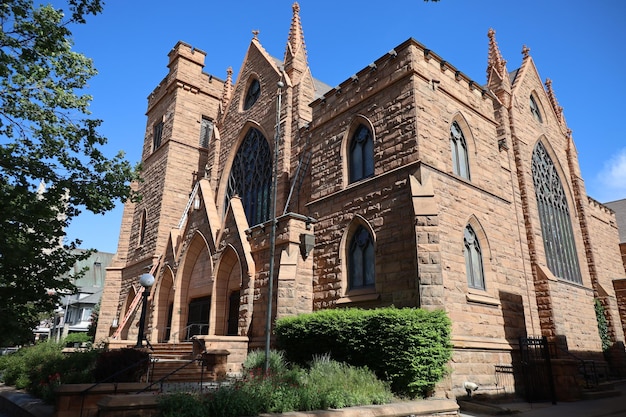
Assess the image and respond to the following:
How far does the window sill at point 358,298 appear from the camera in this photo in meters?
12.0

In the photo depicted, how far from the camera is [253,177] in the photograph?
69.6ft

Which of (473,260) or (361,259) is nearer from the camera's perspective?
(473,260)

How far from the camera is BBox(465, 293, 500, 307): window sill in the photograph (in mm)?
11805

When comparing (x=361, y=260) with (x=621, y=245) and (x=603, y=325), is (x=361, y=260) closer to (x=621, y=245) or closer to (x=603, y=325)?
(x=603, y=325)

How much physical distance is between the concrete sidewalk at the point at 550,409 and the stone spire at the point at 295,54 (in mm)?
14754

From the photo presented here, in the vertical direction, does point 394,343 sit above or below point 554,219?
below

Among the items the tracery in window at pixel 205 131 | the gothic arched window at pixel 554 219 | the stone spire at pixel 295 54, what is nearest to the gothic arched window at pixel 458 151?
the gothic arched window at pixel 554 219

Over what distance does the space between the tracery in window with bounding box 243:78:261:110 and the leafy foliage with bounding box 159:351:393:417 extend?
51.2 feet

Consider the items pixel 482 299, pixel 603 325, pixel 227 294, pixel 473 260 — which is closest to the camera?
pixel 482 299

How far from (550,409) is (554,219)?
11461 mm

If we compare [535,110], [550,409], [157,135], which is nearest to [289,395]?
[550,409]

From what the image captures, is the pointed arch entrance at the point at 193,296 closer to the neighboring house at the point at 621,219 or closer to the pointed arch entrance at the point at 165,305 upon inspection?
the pointed arch entrance at the point at 165,305

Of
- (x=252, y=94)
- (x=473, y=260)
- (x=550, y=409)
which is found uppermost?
(x=252, y=94)

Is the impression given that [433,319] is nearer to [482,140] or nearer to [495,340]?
[495,340]
